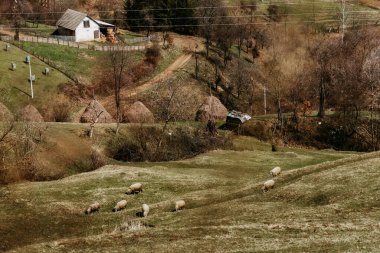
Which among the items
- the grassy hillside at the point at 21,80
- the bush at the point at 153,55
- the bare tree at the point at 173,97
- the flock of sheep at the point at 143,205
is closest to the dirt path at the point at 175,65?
the bare tree at the point at 173,97

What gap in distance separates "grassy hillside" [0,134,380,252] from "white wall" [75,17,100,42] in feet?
293

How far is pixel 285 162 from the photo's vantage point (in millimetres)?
69312

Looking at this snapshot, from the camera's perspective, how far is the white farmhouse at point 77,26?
470 ft

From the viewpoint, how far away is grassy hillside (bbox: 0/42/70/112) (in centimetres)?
10694

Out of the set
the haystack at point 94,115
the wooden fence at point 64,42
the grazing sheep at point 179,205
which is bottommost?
the haystack at point 94,115

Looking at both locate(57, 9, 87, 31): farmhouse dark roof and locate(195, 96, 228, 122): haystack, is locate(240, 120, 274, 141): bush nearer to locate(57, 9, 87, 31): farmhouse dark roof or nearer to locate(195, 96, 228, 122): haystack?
locate(195, 96, 228, 122): haystack

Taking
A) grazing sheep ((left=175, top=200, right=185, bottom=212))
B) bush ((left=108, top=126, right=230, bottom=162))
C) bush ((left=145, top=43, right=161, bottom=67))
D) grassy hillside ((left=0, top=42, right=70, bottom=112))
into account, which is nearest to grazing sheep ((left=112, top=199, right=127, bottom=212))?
grazing sheep ((left=175, top=200, right=185, bottom=212))

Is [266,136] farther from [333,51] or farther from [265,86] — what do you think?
Result: [333,51]

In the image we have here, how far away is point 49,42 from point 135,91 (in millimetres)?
29311

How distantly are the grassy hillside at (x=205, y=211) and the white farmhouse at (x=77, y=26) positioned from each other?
293 feet

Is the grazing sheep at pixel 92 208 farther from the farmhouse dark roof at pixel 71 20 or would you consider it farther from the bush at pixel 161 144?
the farmhouse dark roof at pixel 71 20

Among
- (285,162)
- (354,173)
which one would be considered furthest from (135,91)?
(354,173)

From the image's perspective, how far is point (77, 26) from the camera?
469 ft

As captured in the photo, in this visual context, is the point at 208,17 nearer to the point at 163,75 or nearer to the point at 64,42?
the point at 163,75
